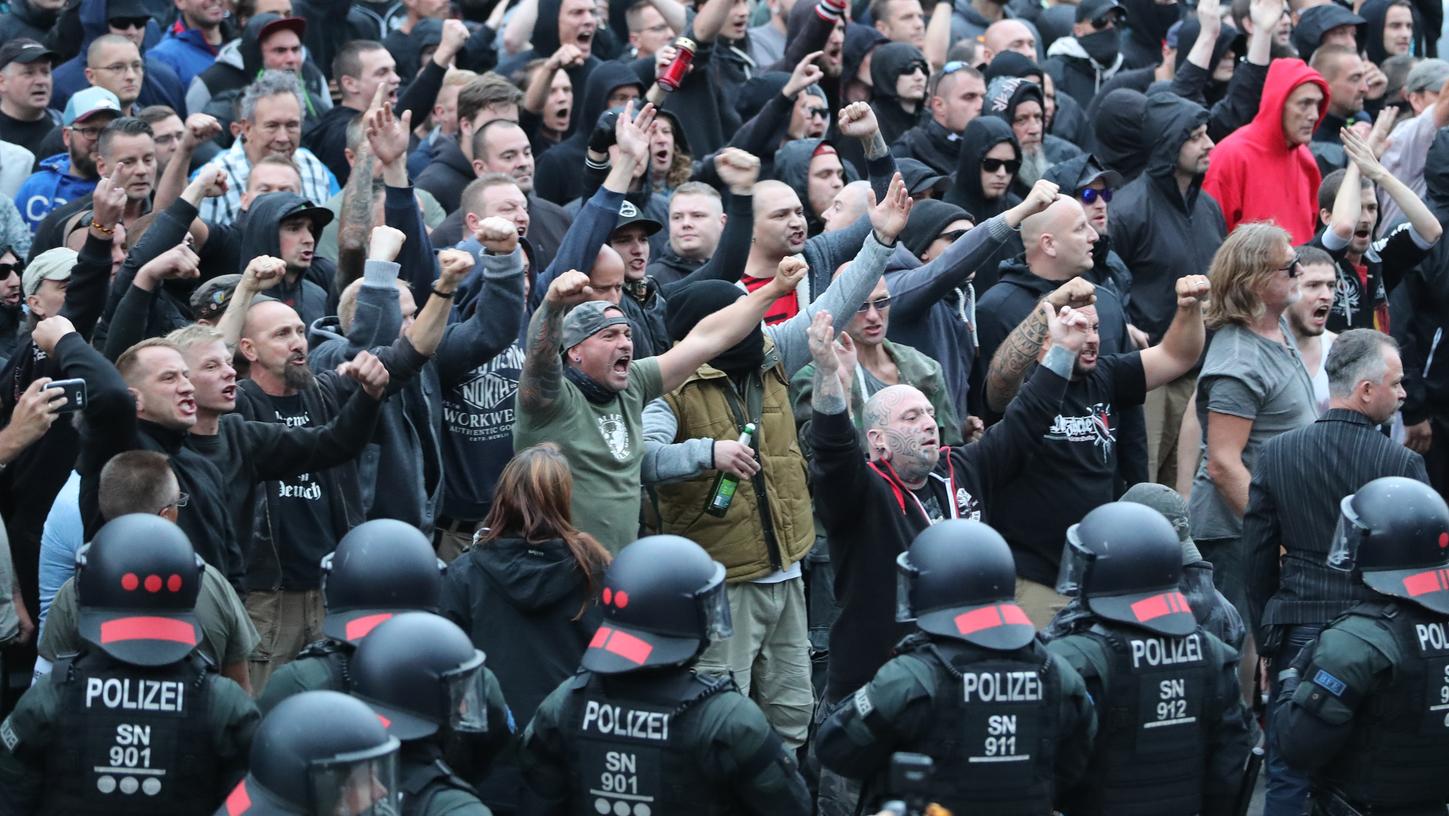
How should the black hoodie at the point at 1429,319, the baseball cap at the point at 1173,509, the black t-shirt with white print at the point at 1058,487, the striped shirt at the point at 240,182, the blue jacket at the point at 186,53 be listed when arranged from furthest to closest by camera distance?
the blue jacket at the point at 186,53, the black hoodie at the point at 1429,319, the striped shirt at the point at 240,182, the black t-shirt with white print at the point at 1058,487, the baseball cap at the point at 1173,509

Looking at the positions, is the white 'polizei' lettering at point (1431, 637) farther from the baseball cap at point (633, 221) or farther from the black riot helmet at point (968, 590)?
the baseball cap at point (633, 221)

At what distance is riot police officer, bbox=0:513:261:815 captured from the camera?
17.5 ft

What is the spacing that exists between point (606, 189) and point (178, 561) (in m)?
2.86

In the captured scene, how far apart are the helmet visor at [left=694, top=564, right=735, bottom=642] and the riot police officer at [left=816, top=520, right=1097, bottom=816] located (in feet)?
1.43

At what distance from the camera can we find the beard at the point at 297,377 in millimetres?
7367

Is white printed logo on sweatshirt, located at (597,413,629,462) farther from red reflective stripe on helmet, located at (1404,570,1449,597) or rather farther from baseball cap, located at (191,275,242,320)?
red reflective stripe on helmet, located at (1404,570,1449,597)

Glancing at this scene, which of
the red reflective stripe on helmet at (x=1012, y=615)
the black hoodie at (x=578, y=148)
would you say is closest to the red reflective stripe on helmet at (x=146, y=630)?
the red reflective stripe on helmet at (x=1012, y=615)

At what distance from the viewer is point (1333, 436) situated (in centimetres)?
750

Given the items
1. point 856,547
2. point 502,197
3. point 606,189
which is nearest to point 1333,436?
point 856,547

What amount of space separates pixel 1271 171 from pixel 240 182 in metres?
5.41

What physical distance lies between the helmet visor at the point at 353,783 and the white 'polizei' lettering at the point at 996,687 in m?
1.68

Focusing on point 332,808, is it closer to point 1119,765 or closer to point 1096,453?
point 1119,765

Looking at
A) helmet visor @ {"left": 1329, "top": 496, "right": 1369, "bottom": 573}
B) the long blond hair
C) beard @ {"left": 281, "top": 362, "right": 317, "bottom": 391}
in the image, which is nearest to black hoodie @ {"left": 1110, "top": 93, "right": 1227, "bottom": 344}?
the long blond hair

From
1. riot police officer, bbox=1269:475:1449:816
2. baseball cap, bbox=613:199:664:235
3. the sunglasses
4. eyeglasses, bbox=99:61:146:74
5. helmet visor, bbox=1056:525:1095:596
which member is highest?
eyeglasses, bbox=99:61:146:74
